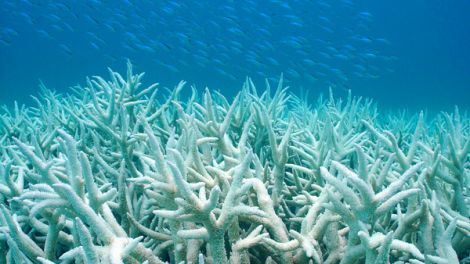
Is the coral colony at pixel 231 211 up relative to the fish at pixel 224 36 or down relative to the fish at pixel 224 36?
down

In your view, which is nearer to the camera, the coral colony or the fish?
the coral colony

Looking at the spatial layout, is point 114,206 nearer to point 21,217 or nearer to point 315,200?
point 21,217

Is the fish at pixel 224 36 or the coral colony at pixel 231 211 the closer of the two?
the coral colony at pixel 231 211

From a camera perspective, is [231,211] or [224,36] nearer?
[231,211]

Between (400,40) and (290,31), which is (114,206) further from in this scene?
(400,40)

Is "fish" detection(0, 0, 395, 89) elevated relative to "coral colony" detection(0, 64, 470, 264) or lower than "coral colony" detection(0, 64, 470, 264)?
elevated

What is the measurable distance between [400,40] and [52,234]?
10145 centimetres

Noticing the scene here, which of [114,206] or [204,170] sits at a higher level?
[204,170]

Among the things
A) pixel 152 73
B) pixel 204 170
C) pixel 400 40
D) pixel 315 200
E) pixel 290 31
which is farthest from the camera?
pixel 400 40

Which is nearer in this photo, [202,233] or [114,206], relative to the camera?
[202,233]

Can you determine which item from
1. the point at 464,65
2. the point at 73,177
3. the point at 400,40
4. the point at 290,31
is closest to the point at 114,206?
the point at 73,177

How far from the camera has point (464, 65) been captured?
10112cm

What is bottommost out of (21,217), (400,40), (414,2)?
(21,217)

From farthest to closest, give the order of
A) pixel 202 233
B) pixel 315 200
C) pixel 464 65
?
1. pixel 464 65
2. pixel 315 200
3. pixel 202 233
